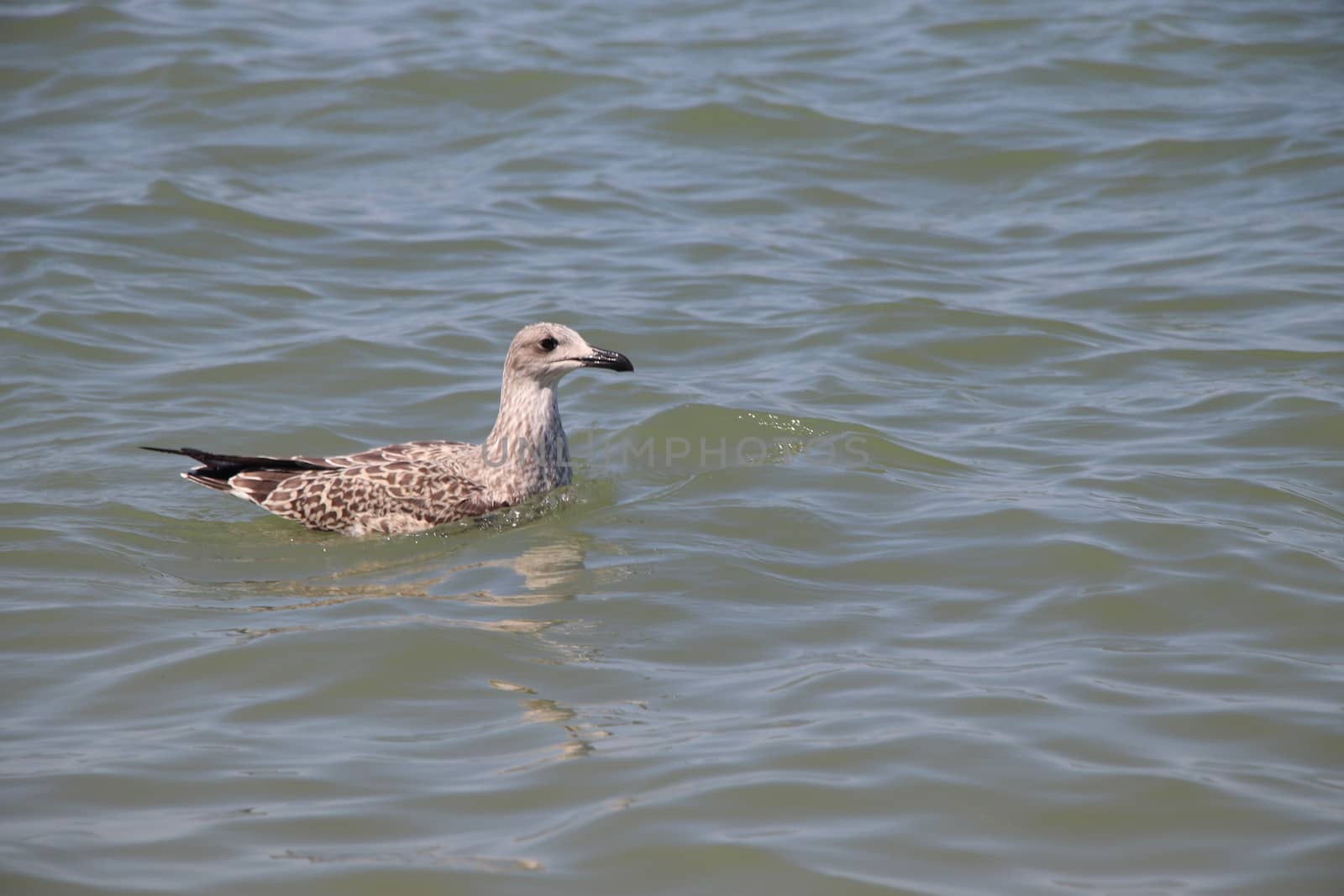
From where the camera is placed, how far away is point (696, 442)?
380 inches

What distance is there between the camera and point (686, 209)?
14.0 m

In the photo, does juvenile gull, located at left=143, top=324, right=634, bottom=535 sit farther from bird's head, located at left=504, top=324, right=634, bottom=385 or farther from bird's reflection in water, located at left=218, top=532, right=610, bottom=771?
bird's reflection in water, located at left=218, top=532, right=610, bottom=771

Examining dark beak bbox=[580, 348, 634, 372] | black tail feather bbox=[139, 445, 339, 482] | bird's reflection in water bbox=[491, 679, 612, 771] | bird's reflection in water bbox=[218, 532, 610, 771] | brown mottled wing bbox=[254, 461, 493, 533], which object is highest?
dark beak bbox=[580, 348, 634, 372]

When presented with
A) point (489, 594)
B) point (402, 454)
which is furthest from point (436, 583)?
point (402, 454)

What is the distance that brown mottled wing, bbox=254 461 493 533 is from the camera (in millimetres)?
8328

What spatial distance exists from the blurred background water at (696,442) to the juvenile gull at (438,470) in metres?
0.22

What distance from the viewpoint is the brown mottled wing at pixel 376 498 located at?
833 centimetres

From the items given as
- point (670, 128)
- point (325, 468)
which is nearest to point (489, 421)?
point (325, 468)

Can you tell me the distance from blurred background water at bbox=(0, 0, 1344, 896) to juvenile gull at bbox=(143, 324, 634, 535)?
222 mm

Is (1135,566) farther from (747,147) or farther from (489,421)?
(747,147)

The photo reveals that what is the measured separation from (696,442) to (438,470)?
1915 mm

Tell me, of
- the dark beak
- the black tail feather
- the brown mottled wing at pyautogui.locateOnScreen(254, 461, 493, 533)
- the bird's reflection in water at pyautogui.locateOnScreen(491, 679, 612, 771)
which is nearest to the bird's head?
the dark beak

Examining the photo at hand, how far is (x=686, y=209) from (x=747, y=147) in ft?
5.58

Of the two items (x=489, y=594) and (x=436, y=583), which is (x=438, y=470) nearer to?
(x=436, y=583)
